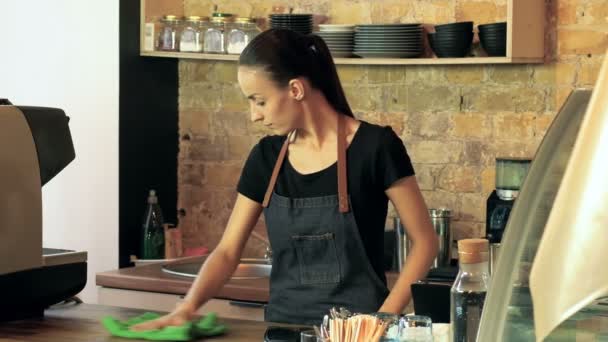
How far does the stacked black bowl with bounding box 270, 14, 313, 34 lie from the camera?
3762 millimetres

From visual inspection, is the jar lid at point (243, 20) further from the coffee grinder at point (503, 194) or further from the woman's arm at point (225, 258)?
the woman's arm at point (225, 258)

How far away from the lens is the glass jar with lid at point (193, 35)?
13.2 ft

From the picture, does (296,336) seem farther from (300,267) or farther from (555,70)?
(555,70)

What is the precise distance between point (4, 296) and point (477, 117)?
79.0 inches

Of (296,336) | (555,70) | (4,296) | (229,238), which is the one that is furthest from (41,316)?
(555,70)

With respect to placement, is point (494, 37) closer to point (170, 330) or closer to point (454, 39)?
point (454, 39)

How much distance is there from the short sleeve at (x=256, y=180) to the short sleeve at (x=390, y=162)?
31cm

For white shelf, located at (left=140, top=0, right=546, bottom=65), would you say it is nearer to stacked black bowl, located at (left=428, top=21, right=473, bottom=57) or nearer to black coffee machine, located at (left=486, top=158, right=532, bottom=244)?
stacked black bowl, located at (left=428, top=21, right=473, bottom=57)

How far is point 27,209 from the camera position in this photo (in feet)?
7.70

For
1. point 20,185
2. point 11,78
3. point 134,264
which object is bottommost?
point 134,264

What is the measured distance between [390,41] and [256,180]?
127 cm

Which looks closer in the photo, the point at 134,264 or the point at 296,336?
the point at 296,336

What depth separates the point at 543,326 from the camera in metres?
0.32

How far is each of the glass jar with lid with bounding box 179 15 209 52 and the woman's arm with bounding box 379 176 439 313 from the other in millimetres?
1826
